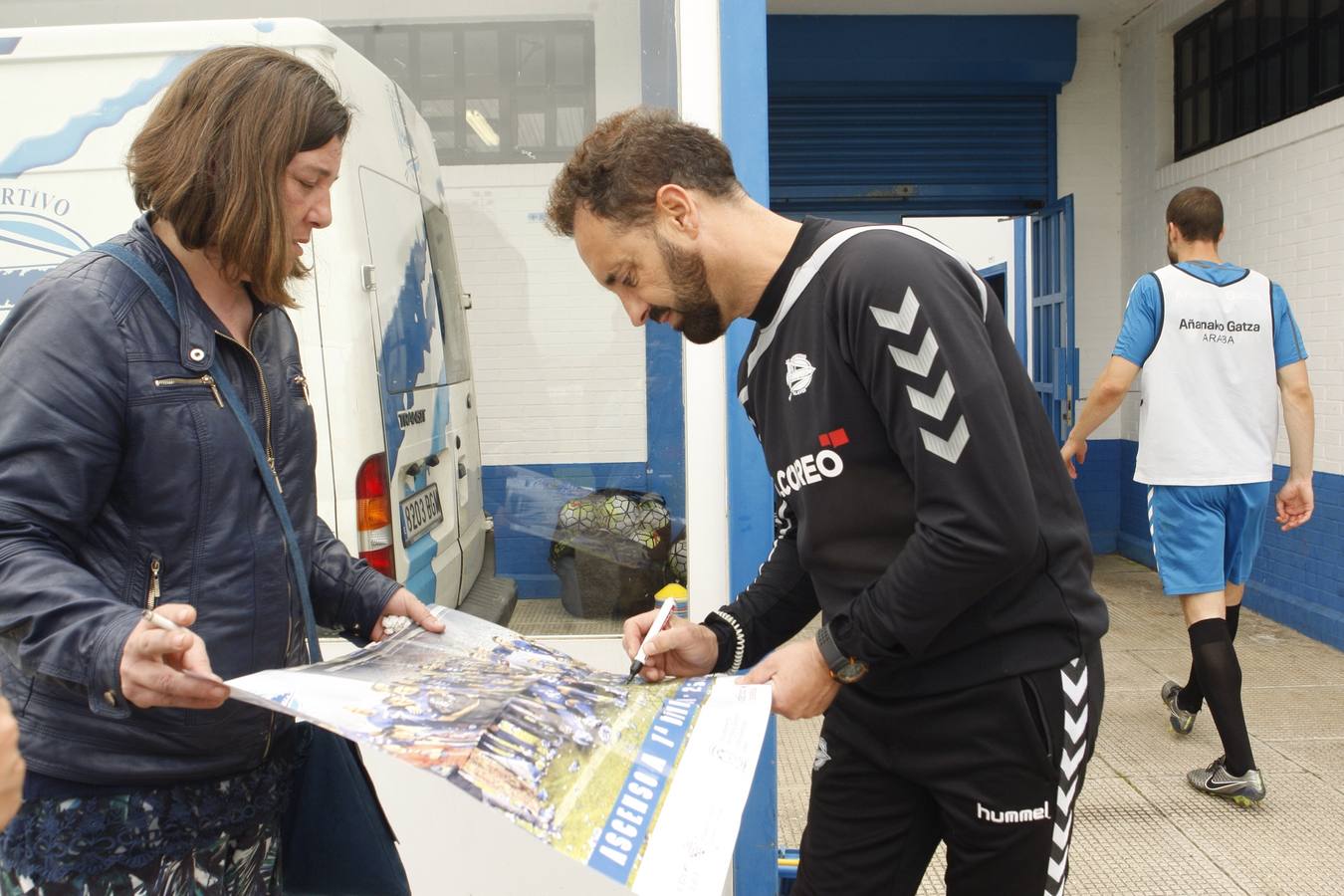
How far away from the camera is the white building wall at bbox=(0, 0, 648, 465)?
9.30ft

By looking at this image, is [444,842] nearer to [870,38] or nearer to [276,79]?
[276,79]

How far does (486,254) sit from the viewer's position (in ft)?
9.68

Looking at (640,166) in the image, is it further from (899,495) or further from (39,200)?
(39,200)

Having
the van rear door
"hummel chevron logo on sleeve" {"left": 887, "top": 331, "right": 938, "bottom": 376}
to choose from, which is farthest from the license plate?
"hummel chevron logo on sleeve" {"left": 887, "top": 331, "right": 938, "bottom": 376}

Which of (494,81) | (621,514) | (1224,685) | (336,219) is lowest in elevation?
(1224,685)

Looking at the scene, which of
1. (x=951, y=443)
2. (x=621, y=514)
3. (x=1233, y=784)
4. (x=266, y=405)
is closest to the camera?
(x=951, y=443)

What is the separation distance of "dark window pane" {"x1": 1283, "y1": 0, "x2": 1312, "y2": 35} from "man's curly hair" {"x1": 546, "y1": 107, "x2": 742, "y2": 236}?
5868 millimetres

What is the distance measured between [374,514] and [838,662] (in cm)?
160

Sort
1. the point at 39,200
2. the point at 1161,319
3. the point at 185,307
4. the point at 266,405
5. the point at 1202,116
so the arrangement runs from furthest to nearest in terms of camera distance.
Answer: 1. the point at 1202,116
2. the point at 1161,319
3. the point at 39,200
4. the point at 266,405
5. the point at 185,307

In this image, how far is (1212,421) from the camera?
3885 mm

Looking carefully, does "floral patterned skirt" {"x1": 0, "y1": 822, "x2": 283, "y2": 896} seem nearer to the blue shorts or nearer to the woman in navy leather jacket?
the woman in navy leather jacket

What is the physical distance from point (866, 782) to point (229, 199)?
1356mm

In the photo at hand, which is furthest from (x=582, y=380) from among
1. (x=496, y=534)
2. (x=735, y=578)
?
(x=735, y=578)

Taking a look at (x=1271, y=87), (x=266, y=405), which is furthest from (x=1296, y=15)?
(x=266, y=405)
